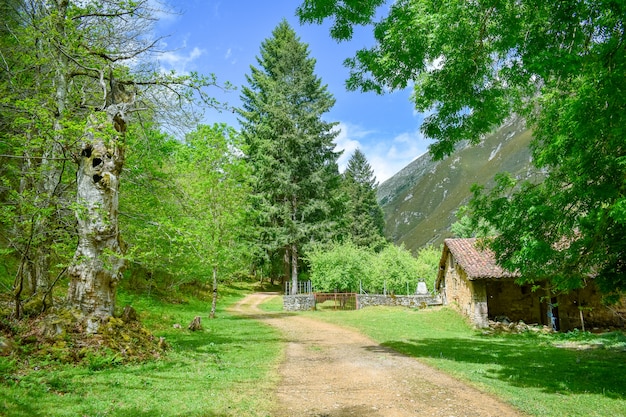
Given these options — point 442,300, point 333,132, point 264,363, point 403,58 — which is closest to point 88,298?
point 264,363

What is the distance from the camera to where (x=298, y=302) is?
2828 cm

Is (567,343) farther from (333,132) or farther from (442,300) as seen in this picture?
(333,132)

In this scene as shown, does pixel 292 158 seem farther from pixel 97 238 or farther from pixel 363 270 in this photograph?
pixel 97 238

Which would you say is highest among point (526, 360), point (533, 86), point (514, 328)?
point (533, 86)

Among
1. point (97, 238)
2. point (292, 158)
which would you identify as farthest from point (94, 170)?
point (292, 158)

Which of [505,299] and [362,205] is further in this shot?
[362,205]

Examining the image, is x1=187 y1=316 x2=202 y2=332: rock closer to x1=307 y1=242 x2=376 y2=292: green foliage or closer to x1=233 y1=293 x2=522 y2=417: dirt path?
x1=233 y1=293 x2=522 y2=417: dirt path

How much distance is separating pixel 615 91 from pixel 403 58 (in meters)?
3.91

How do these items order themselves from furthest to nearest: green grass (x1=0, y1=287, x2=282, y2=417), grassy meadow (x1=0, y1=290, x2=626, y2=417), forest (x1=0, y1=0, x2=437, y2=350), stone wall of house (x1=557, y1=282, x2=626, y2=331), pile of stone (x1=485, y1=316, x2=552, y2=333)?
stone wall of house (x1=557, y1=282, x2=626, y2=331) → pile of stone (x1=485, y1=316, x2=552, y2=333) → forest (x1=0, y1=0, x2=437, y2=350) → grassy meadow (x1=0, y1=290, x2=626, y2=417) → green grass (x1=0, y1=287, x2=282, y2=417)

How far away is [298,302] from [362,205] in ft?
99.0

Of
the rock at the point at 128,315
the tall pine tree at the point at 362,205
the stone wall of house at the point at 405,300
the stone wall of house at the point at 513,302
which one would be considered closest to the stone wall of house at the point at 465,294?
the stone wall of house at the point at 513,302

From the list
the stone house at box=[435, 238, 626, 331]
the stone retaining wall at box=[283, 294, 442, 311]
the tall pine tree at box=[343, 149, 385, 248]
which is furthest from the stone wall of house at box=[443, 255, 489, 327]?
the tall pine tree at box=[343, 149, 385, 248]

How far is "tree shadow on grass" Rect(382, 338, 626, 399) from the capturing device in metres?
9.31

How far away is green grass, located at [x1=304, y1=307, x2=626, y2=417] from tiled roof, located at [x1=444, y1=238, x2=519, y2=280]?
10.1ft
